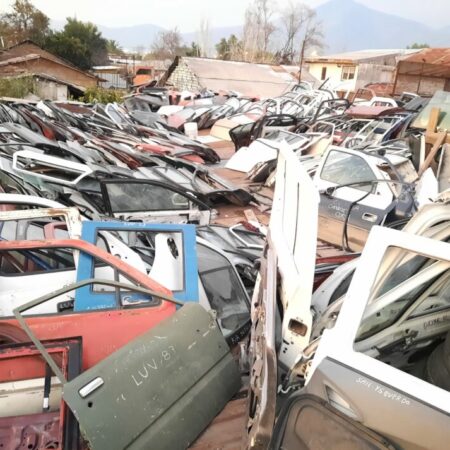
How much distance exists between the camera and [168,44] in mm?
66375

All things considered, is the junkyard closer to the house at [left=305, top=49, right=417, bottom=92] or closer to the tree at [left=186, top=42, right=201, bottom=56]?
the house at [left=305, top=49, right=417, bottom=92]

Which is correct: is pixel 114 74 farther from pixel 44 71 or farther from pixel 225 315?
pixel 225 315

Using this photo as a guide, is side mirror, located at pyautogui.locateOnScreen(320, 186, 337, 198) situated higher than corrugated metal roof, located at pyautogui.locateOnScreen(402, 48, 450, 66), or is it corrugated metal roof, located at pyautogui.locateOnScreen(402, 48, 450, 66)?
corrugated metal roof, located at pyautogui.locateOnScreen(402, 48, 450, 66)

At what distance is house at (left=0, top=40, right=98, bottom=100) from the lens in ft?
73.2

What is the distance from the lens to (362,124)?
11.1m

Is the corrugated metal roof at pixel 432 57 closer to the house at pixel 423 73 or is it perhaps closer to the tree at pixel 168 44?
the house at pixel 423 73

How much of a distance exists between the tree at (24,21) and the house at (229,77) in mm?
20287

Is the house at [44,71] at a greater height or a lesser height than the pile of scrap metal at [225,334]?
greater

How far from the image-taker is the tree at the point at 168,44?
64.7 meters

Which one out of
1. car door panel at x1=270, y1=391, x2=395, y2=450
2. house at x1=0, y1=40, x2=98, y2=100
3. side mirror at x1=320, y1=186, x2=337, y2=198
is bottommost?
side mirror at x1=320, y1=186, x2=337, y2=198

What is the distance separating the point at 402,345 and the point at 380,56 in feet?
117

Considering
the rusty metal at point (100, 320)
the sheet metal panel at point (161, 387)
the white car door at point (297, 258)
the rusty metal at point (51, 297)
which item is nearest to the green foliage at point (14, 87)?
the rusty metal at point (100, 320)

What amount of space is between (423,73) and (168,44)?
54979mm

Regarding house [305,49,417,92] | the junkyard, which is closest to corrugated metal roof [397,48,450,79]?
house [305,49,417,92]
